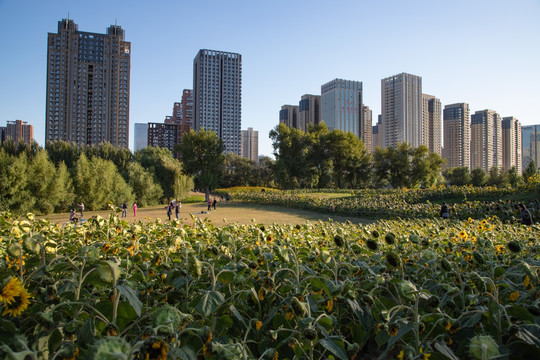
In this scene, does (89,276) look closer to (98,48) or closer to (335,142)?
(335,142)

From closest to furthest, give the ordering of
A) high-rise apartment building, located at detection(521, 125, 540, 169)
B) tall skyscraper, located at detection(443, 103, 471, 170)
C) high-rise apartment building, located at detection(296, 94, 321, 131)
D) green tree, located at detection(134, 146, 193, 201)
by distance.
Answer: green tree, located at detection(134, 146, 193, 201)
high-rise apartment building, located at detection(521, 125, 540, 169)
tall skyscraper, located at detection(443, 103, 471, 170)
high-rise apartment building, located at detection(296, 94, 321, 131)

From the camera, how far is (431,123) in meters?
97.9

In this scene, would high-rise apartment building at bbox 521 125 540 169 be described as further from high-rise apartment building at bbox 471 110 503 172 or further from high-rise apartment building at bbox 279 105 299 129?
high-rise apartment building at bbox 279 105 299 129

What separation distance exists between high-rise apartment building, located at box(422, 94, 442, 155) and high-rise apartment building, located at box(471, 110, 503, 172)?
8.87 m

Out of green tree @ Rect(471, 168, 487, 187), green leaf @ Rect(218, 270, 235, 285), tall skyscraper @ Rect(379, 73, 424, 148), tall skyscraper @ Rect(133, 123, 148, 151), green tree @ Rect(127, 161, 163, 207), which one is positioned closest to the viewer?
green leaf @ Rect(218, 270, 235, 285)

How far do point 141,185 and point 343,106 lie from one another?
86294 millimetres

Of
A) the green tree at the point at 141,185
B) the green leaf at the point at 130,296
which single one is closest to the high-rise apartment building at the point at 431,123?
the green tree at the point at 141,185

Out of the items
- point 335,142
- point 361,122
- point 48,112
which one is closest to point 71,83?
point 48,112

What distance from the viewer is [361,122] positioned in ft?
356

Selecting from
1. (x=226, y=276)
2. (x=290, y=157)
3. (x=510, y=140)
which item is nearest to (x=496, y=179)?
(x=290, y=157)

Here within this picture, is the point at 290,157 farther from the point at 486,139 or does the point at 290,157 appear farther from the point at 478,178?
the point at 486,139

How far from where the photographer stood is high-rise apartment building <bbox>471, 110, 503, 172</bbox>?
9319 cm

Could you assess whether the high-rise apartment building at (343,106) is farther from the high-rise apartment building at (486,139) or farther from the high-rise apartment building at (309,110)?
the high-rise apartment building at (486,139)

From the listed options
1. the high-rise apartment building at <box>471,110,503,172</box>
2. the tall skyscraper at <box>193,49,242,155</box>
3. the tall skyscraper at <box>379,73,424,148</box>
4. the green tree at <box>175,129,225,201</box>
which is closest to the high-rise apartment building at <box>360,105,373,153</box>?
the tall skyscraper at <box>379,73,424,148</box>
